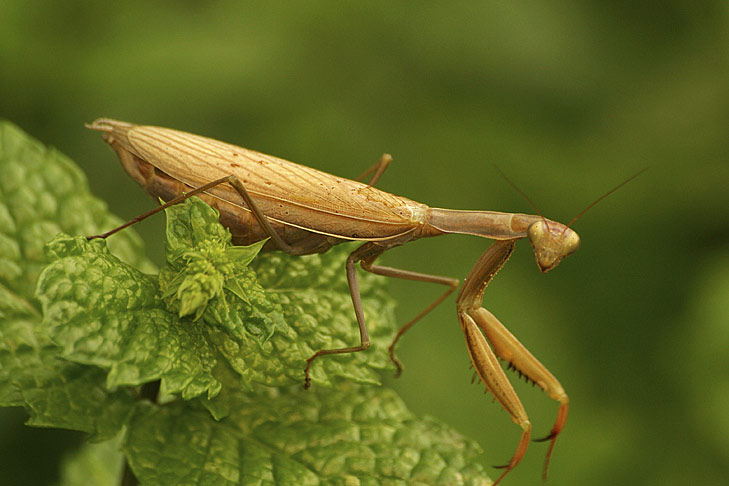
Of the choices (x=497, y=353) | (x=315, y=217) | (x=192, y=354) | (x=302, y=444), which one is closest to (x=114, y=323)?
(x=192, y=354)

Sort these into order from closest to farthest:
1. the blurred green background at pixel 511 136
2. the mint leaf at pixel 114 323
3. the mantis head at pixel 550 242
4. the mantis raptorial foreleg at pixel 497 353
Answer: the mint leaf at pixel 114 323 < the mantis raptorial foreleg at pixel 497 353 < the mantis head at pixel 550 242 < the blurred green background at pixel 511 136

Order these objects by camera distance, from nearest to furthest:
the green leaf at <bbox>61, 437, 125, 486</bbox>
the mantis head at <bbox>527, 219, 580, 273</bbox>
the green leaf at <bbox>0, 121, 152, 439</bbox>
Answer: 1. the green leaf at <bbox>0, 121, 152, 439</bbox>
2. the mantis head at <bbox>527, 219, 580, 273</bbox>
3. the green leaf at <bbox>61, 437, 125, 486</bbox>

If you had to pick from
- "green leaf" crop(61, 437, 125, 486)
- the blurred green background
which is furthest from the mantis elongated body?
the blurred green background

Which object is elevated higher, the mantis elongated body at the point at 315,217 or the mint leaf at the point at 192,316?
the mantis elongated body at the point at 315,217

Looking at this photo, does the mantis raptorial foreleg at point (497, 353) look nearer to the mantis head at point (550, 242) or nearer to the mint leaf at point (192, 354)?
the mantis head at point (550, 242)

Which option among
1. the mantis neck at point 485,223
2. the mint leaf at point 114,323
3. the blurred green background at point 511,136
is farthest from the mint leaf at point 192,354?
the blurred green background at point 511,136

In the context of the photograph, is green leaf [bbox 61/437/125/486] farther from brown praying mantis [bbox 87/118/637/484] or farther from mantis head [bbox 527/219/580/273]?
mantis head [bbox 527/219/580/273]
